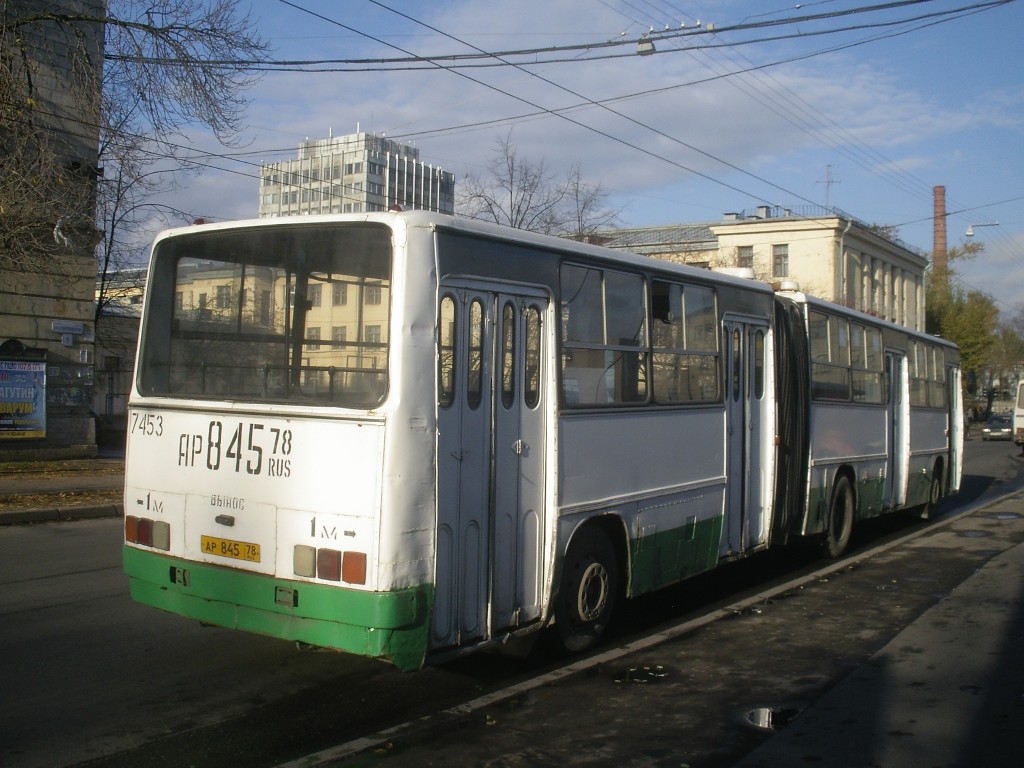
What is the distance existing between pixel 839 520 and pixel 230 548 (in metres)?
8.60

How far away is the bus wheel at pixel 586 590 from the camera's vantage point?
681 centimetres

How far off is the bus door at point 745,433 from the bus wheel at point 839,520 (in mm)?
2236

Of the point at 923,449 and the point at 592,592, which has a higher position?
the point at 923,449

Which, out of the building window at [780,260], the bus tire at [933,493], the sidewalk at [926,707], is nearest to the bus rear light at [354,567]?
the sidewalk at [926,707]

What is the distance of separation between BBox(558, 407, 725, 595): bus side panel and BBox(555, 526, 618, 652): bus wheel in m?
0.24

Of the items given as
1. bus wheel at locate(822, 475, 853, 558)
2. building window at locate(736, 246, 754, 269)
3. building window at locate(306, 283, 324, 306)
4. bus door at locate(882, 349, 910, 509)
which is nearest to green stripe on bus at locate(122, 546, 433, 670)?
building window at locate(306, 283, 324, 306)

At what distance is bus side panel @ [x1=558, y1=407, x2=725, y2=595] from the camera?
6.77 meters

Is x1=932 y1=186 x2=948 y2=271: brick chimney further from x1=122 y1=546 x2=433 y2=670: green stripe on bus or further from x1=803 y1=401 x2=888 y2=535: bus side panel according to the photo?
x1=122 y1=546 x2=433 y2=670: green stripe on bus

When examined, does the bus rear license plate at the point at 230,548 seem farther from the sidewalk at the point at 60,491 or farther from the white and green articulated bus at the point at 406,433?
the sidewalk at the point at 60,491

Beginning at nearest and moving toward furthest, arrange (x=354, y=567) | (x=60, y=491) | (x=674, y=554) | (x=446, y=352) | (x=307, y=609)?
(x=354, y=567) < (x=307, y=609) < (x=446, y=352) < (x=674, y=554) < (x=60, y=491)

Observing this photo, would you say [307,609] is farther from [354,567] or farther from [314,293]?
[314,293]

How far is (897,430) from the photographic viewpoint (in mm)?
14219

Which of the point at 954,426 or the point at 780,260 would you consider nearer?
the point at 954,426

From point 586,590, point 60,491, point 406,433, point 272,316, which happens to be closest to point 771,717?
point 586,590
